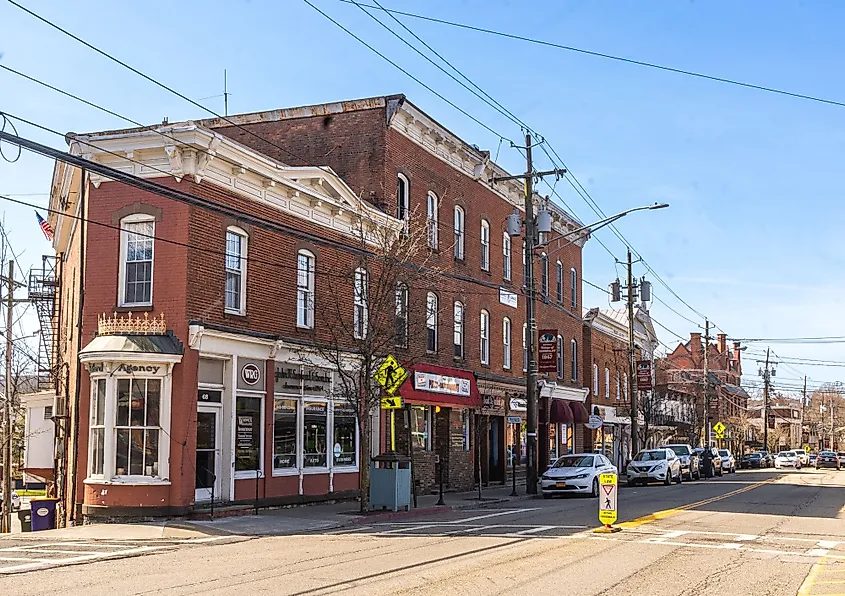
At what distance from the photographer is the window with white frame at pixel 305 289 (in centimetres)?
2444

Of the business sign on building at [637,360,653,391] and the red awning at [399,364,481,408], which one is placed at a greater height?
the business sign on building at [637,360,653,391]

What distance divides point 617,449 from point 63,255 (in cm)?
3401

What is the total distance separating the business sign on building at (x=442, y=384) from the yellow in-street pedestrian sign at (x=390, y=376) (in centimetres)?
662

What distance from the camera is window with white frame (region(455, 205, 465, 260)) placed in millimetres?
33375

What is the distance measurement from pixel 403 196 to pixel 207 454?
39.1 feet

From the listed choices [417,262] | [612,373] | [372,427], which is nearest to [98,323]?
[372,427]

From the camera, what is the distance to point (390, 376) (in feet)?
72.0

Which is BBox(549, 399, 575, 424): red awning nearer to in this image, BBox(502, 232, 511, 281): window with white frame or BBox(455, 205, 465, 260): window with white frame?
BBox(502, 232, 511, 281): window with white frame

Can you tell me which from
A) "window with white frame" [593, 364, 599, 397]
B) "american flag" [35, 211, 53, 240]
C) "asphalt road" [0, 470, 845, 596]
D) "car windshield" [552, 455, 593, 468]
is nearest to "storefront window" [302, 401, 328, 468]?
"asphalt road" [0, 470, 845, 596]

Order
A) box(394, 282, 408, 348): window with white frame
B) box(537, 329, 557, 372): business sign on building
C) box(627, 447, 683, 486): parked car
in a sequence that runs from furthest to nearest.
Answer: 1. box(627, 447, 683, 486): parked car
2. box(537, 329, 557, 372): business sign on building
3. box(394, 282, 408, 348): window with white frame

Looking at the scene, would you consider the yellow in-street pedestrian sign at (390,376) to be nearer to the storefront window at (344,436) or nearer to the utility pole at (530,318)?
the storefront window at (344,436)

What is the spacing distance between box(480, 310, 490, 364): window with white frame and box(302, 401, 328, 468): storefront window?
36.3 feet

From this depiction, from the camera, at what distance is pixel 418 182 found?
30.8 meters

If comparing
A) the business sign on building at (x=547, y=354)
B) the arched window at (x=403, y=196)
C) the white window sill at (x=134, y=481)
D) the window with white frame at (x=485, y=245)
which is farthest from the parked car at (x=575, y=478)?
the white window sill at (x=134, y=481)
